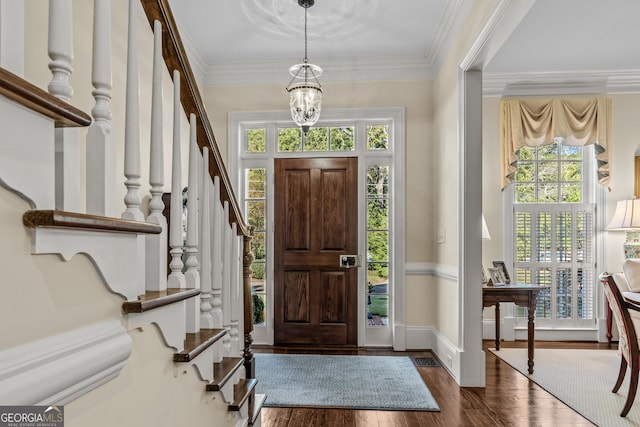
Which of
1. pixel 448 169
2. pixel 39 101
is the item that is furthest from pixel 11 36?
pixel 448 169

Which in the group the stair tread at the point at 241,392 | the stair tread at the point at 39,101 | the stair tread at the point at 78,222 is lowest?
the stair tread at the point at 241,392

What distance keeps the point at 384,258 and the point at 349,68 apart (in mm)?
2011

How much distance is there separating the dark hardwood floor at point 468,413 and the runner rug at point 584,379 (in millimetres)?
102

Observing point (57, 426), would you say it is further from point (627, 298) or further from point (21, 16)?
point (627, 298)

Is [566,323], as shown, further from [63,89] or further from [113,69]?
[63,89]

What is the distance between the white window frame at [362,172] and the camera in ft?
14.4

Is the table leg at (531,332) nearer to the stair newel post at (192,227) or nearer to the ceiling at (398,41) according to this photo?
the ceiling at (398,41)

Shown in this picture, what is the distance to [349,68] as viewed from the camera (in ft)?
14.5

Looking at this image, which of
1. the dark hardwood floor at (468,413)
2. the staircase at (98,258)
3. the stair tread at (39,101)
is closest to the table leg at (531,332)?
the dark hardwood floor at (468,413)

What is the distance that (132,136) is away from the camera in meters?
1.01

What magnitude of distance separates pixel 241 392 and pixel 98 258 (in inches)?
52.6

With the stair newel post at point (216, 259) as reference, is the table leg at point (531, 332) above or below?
below

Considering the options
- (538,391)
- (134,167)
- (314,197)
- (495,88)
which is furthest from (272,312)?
(134,167)

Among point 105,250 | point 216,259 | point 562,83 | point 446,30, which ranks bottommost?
point 216,259
